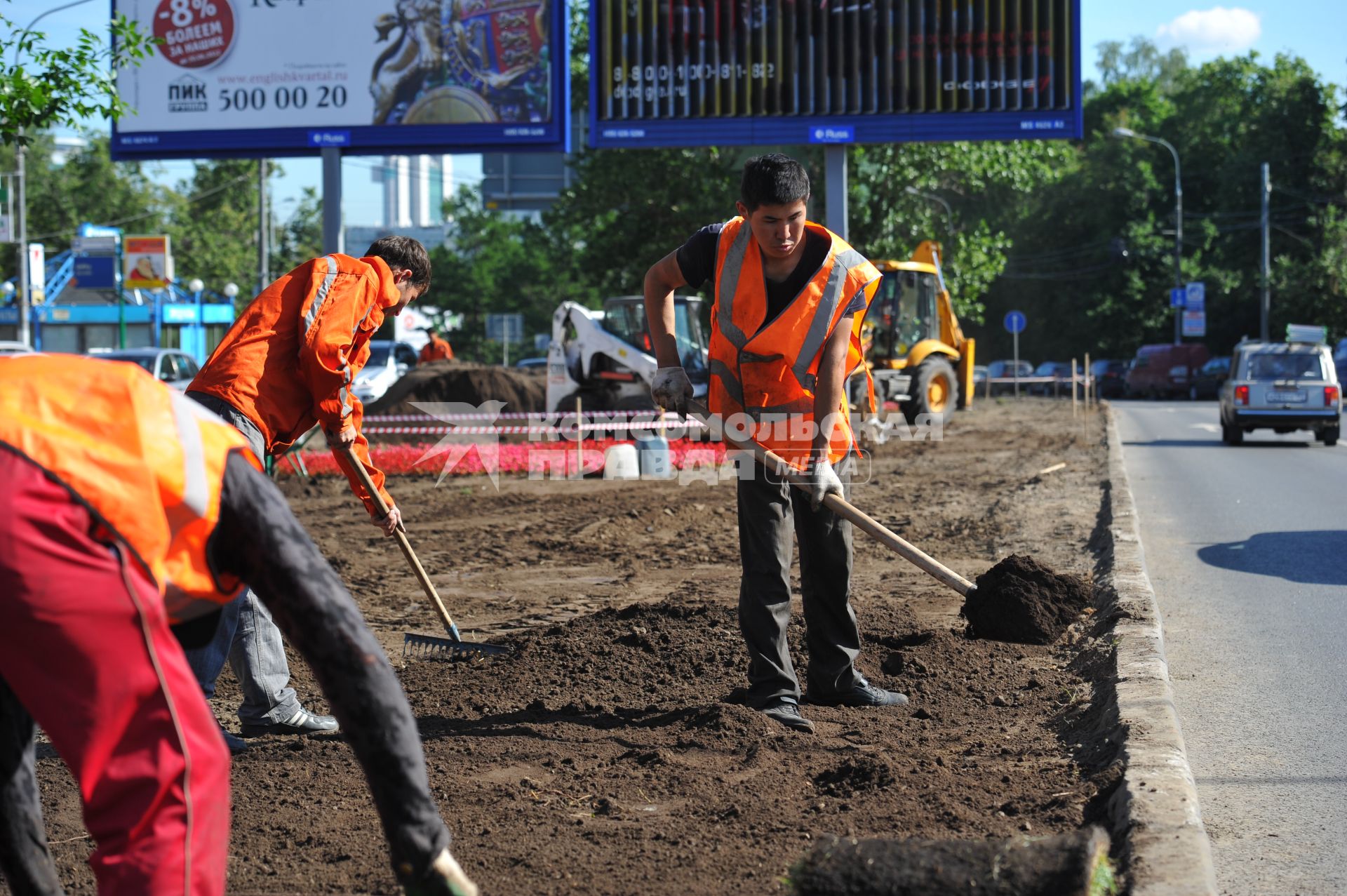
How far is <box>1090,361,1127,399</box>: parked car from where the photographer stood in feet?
166

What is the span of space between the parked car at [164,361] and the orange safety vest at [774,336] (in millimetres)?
15726

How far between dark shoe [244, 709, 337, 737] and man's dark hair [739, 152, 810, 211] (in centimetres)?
236

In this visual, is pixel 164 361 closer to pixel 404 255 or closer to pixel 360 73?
pixel 360 73

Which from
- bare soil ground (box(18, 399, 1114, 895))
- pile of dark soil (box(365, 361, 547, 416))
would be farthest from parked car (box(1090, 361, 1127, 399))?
bare soil ground (box(18, 399, 1114, 895))

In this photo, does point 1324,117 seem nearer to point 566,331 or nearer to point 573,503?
point 566,331

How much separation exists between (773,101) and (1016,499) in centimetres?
820

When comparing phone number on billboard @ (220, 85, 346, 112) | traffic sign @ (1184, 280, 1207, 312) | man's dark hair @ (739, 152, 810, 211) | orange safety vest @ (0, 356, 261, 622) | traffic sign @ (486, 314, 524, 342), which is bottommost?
orange safety vest @ (0, 356, 261, 622)

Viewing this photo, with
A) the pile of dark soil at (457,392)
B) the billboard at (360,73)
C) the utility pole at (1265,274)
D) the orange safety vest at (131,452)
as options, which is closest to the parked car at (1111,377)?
the utility pole at (1265,274)

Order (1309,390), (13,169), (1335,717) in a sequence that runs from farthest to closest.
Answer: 1. (13,169)
2. (1309,390)
3. (1335,717)

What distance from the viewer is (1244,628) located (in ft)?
23.0

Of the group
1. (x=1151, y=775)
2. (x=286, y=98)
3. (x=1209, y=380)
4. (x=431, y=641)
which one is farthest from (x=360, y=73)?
(x=1209, y=380)

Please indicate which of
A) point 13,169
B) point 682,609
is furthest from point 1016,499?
point 13,169

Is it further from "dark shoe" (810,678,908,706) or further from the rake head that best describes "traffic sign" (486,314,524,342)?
"dark shoe" (810,678,908,706)

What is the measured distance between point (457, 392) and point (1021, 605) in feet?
58.7
